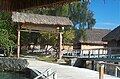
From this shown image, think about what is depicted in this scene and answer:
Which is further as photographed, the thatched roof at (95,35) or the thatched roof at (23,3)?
the thatched roof at (95,35)

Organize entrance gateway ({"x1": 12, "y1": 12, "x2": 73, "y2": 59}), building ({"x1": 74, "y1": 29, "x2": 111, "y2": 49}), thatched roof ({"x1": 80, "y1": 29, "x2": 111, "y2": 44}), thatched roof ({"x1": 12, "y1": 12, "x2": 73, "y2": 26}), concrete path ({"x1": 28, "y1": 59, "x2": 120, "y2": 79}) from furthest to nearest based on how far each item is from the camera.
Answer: thatched roof ({"x1": 80, "y1": 29, "x2": 111, "y2": 44}) < building ({"x1": 74, "y1": 29, "x2": 111, "y2": 49}) < entrance gateway ({"x1": 12, "y1": 12, "x2": 73, "y2": 59}) < thatched roof ({"x1": 12, "y1": 12, "x2": 73, "y2": 26}) < concrete path ({"x1": 28, "y1": 59, "x2": 120, "y2": 79})

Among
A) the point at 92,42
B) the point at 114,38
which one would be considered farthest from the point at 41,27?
the point at 92,42

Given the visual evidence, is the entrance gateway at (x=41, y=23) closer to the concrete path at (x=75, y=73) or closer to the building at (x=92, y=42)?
the concrete path at (x=75, y=73)

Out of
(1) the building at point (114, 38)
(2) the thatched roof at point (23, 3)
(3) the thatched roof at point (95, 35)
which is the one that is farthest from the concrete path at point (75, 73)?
(3) the thatched roof at point (95, 35)

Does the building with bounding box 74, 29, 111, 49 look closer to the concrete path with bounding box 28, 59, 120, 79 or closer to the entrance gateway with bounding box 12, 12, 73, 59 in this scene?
the entrance gateway with bounding box 12, 12, 73, 59

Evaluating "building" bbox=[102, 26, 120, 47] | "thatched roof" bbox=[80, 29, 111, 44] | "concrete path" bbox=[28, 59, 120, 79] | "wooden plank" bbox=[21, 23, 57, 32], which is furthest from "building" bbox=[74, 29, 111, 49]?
"concrete path" bbox=[28, 59, 120, 79]

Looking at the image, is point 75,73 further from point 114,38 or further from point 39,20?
point 114,38

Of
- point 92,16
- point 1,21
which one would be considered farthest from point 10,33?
point 92,16

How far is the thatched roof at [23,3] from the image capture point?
14.1 ft

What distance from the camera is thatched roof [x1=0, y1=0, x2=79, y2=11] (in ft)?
14.1

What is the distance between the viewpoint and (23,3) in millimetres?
4566

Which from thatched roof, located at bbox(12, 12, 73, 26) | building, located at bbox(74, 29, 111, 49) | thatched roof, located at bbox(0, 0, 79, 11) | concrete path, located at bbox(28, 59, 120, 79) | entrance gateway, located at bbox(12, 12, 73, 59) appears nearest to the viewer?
thatched roof, located at bbox(0, 0, 79, 11)

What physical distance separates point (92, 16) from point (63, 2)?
47.6 metres

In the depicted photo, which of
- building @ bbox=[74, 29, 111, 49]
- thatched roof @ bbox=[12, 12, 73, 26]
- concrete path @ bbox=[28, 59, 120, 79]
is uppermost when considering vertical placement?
thatched roof @ bbox=[12, 12, 73, 26]
